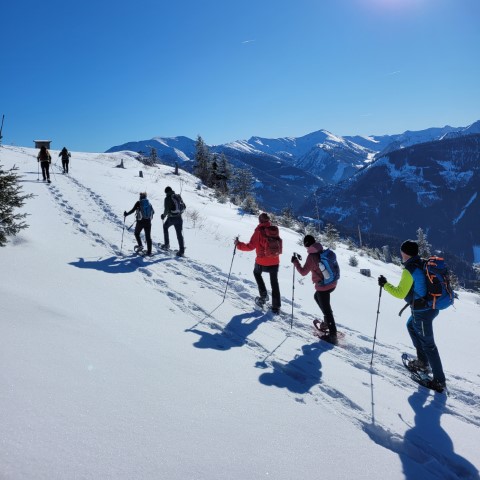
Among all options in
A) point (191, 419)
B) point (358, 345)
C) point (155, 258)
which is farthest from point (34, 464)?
point (155, 258)

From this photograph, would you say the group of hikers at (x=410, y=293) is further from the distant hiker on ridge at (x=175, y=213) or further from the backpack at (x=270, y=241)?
the distant hiker on ridge at (x=175, y=213)

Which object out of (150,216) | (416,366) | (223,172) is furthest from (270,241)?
(223,172)

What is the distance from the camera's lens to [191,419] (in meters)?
3.53

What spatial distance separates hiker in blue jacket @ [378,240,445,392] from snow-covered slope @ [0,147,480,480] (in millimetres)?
469

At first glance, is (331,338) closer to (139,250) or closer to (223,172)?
(139,250)

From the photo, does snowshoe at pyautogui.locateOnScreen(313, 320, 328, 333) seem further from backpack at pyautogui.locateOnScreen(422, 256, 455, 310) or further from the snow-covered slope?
backpack at pyautogui.locateOnScreen(422, 256, 455, 310)

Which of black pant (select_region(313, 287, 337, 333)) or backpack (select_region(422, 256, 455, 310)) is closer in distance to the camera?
backpack (select_region(422, 256, 455, 310))

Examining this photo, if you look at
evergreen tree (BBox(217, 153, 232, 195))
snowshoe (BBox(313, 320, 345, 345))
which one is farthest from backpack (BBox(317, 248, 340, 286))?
evergreen tree (BBox(217, 153, 232, 195))

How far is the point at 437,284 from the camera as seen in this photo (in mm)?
5285

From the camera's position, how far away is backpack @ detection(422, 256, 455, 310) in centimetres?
529

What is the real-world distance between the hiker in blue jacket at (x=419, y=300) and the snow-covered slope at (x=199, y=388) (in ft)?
1.54

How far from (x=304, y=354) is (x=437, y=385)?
2051mm

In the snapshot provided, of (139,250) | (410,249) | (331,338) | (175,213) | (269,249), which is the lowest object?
(331,338)

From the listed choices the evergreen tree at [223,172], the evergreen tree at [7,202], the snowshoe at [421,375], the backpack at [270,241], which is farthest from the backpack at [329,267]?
the evergreen tree at [223,172]
